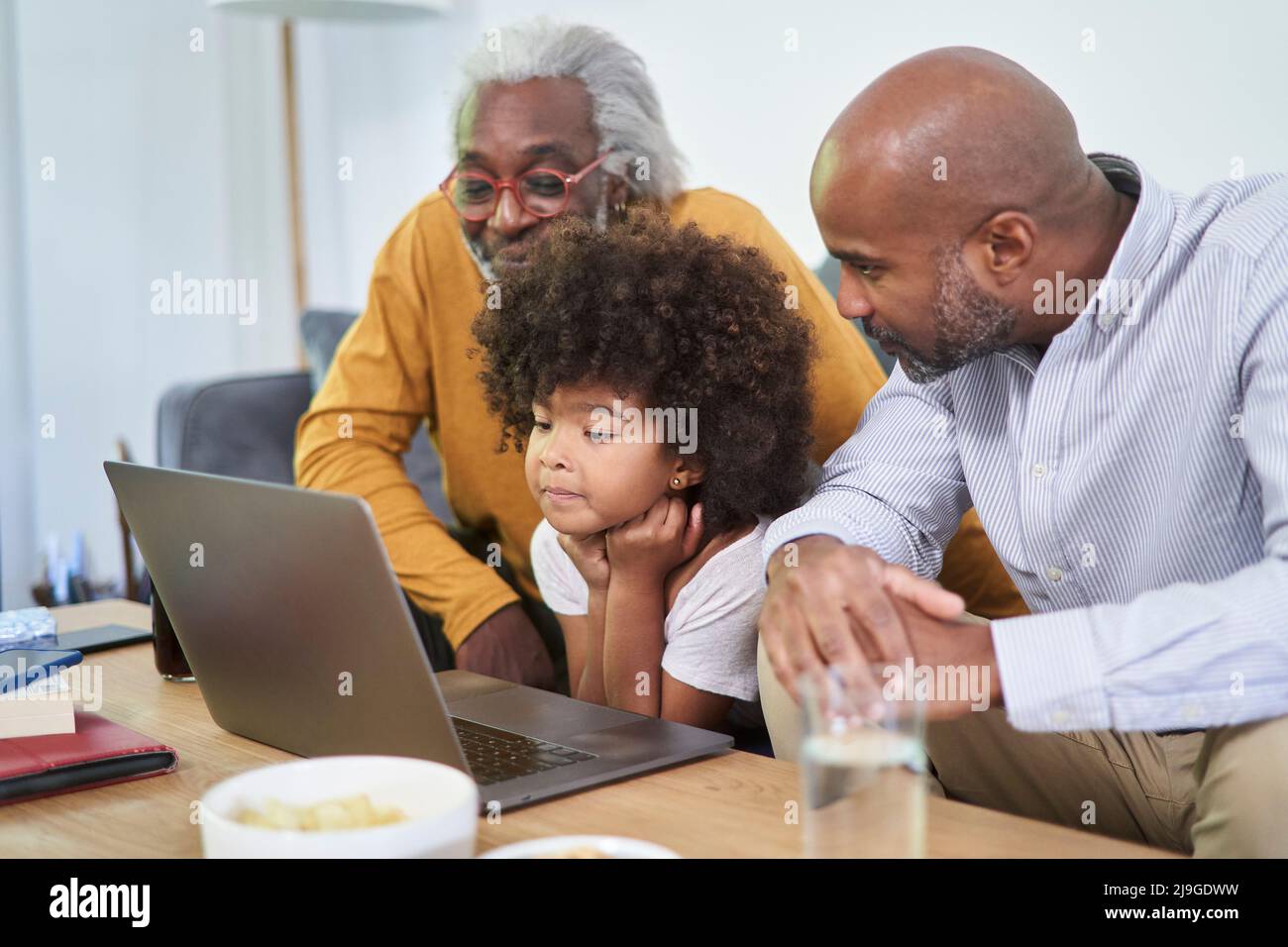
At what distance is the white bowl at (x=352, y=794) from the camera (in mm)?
729

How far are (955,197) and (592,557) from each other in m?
0.63

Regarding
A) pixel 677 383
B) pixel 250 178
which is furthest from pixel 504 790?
pixel 250 178

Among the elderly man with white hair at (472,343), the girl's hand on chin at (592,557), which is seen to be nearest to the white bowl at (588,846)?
the girl's hand on chin at (592,557)

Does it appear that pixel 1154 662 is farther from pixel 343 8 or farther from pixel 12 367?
pixel 12 367

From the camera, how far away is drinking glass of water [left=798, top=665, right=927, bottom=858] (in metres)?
0.77

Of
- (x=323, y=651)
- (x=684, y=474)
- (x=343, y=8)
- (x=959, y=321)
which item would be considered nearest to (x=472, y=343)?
(x=684, y=474)

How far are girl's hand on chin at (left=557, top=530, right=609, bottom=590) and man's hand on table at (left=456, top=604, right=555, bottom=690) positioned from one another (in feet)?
1.04

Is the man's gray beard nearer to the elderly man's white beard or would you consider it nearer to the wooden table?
the wooden table

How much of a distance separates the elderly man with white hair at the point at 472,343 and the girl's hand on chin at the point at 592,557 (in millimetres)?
326

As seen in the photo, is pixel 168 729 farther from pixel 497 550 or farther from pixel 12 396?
pixel 12 396

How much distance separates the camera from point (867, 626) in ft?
3.38

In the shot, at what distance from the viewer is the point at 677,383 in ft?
4.83

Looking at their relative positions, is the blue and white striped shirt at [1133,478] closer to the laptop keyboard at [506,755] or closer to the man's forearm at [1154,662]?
the man's forearm at [1154,662]

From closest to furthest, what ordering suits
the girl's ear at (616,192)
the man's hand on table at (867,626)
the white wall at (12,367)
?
the man's hand on table at (867,626) < the girl's ear at (616,192) < the white wall at (12,367)
